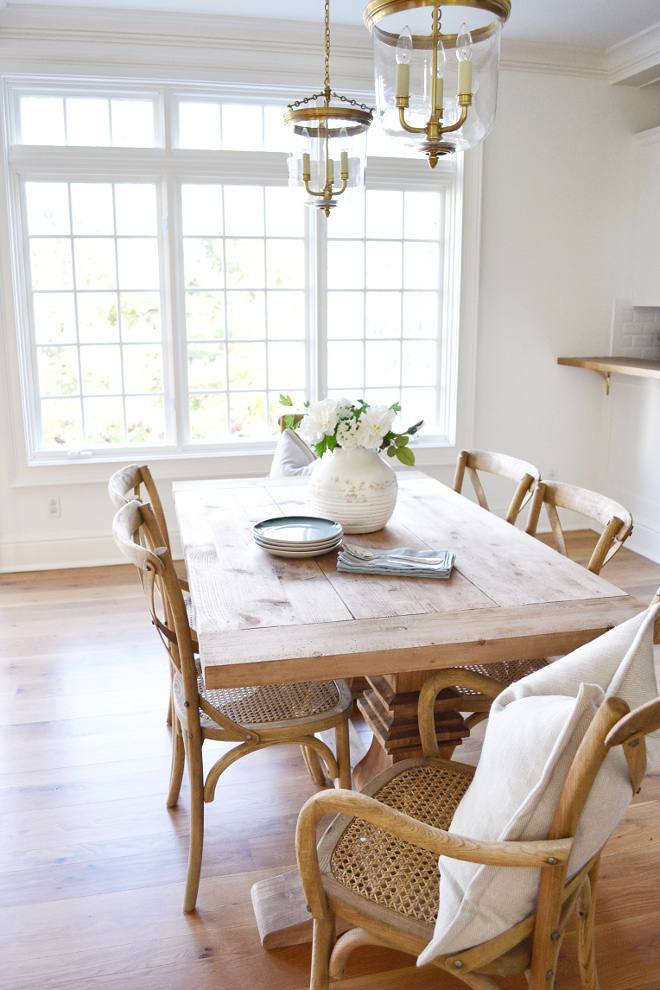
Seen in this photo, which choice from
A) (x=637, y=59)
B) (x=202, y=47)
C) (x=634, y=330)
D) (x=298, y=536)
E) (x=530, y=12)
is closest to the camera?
(x=298, y=536)

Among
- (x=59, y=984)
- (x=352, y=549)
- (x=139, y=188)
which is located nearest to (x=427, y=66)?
(x=352, y=549)

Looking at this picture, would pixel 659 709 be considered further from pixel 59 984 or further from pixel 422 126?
pixel 59 984

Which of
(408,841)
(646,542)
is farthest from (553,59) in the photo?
(408,841)

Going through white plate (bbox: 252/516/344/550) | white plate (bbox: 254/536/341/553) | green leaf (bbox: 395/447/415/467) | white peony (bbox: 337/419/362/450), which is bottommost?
white plate (bbox: 254/536/341/553)

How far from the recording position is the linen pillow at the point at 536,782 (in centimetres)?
108

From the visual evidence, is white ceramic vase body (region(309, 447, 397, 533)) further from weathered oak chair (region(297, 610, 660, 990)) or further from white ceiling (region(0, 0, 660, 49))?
white ceiling (region(0, 0, 660, 49))

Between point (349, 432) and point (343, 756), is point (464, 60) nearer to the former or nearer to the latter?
point (349, 432)

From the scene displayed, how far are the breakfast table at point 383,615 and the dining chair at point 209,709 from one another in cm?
8

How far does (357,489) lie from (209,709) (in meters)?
0.74

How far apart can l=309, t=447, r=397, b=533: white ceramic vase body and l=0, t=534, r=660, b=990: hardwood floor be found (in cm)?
83

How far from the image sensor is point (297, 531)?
2.14m

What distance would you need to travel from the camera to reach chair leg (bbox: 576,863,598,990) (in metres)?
1.49

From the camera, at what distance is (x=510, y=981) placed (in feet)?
5.50

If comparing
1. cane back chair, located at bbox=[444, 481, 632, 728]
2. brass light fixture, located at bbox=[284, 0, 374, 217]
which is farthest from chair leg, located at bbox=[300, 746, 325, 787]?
brass light fixture, located at bbox=[284, 0, 374, 217]
